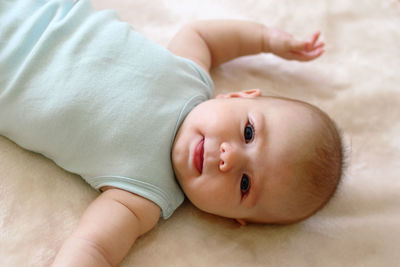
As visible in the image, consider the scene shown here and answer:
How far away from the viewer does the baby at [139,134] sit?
96 cm

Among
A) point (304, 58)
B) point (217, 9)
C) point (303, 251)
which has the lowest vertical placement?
point (303, 251)

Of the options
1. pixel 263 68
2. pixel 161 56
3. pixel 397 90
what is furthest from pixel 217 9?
pixel 397 90

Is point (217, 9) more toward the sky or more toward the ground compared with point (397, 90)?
more toward the sky

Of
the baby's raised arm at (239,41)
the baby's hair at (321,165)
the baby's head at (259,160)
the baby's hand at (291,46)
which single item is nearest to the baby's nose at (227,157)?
the baby's head at (259,160)

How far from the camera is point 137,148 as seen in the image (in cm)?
100

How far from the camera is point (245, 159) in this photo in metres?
0.97

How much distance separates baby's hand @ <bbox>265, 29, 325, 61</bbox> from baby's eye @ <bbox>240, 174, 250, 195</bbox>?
57 cm

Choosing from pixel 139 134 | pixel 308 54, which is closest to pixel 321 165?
pixel 139 134

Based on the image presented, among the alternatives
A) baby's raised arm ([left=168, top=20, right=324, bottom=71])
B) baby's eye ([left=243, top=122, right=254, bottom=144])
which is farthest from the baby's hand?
baby's eye ([left=243, top=122, right=254, bottom=144])

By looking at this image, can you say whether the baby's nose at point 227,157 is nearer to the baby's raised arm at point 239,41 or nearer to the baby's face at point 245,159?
the baby's face at point 245,159

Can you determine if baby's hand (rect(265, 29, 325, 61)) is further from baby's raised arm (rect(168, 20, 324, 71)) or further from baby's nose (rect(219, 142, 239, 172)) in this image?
baby's nose (rect(219, 142, 239, 172))

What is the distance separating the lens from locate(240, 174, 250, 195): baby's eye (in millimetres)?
990

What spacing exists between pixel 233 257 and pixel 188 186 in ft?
0.68

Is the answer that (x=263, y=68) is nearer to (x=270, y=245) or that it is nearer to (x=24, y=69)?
(x=270, y=245)
